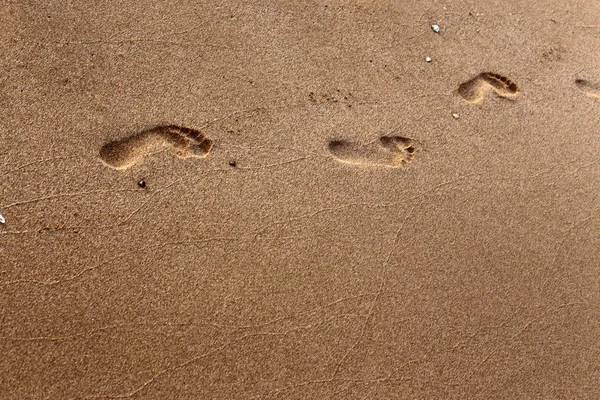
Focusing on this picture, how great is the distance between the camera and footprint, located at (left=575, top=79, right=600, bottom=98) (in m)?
3.33

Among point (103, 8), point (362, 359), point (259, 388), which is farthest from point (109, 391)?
point (103, 8)

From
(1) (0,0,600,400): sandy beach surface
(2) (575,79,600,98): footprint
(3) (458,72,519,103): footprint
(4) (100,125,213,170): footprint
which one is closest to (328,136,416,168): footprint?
(1) (0,0,600,400): sandy beach surface

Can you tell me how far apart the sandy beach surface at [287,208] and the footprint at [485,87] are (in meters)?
0.01

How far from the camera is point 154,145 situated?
260 centimetres

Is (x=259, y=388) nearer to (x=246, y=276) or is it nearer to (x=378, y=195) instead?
(x=246, y=276)

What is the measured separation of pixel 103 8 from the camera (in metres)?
2.85

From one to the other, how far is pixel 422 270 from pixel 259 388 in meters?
1.01

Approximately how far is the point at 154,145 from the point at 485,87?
79.6 inches

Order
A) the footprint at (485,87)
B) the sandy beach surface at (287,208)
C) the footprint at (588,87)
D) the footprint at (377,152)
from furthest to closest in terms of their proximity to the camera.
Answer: the footprint at (588,87) → the footprint at (485,87) → the footprint at (377,152) → the sandy beach surface at (287,208)

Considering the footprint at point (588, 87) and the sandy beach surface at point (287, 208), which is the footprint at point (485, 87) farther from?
the footprint at point (588, 87)

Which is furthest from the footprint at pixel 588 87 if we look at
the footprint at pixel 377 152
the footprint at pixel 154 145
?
the footprint at pixel 154 145

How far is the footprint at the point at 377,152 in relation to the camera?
2.80 meters

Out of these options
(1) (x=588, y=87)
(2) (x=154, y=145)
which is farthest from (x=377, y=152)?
(1) (x=588, y=87)

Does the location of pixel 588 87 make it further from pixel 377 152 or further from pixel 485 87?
pixel 377 152
